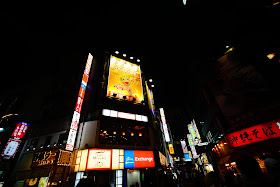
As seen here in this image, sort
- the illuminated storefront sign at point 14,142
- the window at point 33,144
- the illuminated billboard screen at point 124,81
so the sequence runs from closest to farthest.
Result: the illuminated storefront sign at point 14,142
the illuminated billboard screen at point 124,81
the window at point 33,144

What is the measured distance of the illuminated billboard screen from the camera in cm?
1584

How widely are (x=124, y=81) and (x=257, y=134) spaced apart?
1488 cm

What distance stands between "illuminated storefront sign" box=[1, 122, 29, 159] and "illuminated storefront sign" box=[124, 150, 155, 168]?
1353 cm

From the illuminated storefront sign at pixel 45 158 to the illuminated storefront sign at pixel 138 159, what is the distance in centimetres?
915

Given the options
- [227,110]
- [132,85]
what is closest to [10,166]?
[132,85]

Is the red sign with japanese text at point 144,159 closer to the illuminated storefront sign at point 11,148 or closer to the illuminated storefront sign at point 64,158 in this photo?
the illuminated storefront sign at point 64,158

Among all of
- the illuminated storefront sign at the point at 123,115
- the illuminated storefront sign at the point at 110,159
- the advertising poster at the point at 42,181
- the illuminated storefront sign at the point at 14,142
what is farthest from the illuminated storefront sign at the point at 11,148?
the illuminated storefront sign at the point at 123,115

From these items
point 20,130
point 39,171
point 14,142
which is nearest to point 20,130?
point 20,130

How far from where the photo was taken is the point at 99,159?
401 inches

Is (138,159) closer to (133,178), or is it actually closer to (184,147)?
(133,178)

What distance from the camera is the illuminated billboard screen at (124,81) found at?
52.0 ft

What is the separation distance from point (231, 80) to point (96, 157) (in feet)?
51.1

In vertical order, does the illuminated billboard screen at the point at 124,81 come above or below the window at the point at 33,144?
above

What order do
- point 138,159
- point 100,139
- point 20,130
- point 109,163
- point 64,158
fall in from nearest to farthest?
point 64,158, point 109,163, point 138,159, point 100,139, point 20,130
